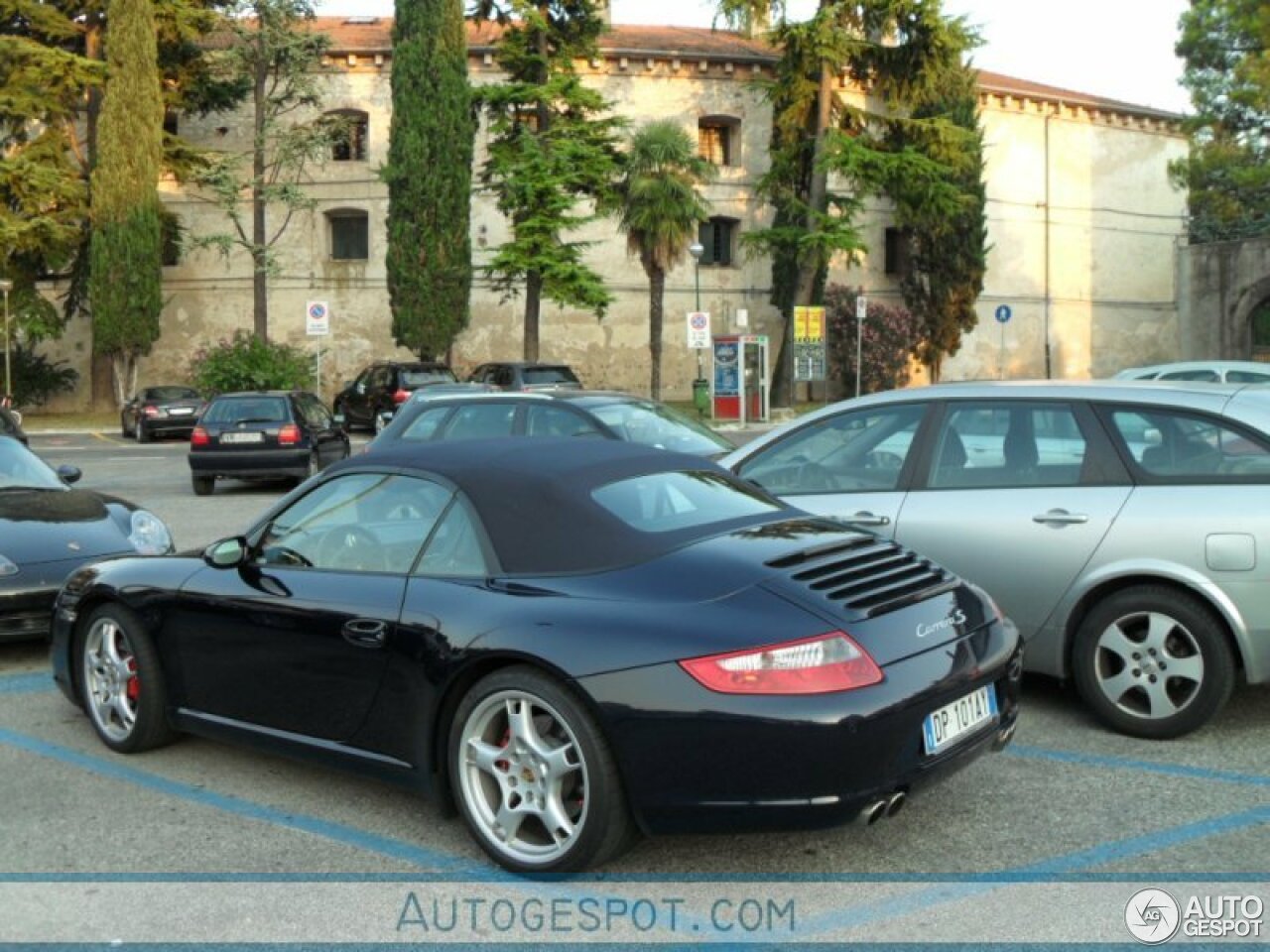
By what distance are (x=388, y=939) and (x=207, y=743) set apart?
2335 mm

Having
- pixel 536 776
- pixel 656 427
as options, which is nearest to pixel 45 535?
pixel 536 776

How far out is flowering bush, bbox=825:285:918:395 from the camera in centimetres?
4153

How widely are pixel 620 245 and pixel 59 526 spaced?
36165 millimetres

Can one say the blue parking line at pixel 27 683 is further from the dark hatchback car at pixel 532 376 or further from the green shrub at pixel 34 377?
the green shrub at pixel 34 377

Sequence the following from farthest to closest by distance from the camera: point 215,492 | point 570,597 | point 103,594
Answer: point 215,492 → point 103,594 → point 570,597

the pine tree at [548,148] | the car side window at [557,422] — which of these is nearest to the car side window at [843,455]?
the car side window at [557,422]

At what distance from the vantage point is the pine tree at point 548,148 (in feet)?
117

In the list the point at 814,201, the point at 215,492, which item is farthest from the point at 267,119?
the point at 215,492

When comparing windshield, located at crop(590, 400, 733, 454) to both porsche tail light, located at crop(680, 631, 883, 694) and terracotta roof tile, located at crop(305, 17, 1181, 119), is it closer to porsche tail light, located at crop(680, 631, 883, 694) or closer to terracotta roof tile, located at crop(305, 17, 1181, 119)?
porsche tail light, located at crop(680, 631, 883, 694)

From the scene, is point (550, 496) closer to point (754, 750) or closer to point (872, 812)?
point (754, 750)

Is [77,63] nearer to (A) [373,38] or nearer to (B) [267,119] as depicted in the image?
(B) [267,119]

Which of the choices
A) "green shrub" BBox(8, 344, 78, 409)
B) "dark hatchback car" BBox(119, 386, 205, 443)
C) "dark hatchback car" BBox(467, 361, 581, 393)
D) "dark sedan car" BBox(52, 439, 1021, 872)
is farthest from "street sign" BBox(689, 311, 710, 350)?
"dark sedan car" BBox(52, 439, 1021, 872)

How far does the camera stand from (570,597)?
13.4 feet

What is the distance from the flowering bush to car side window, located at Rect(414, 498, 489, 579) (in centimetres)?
3776
